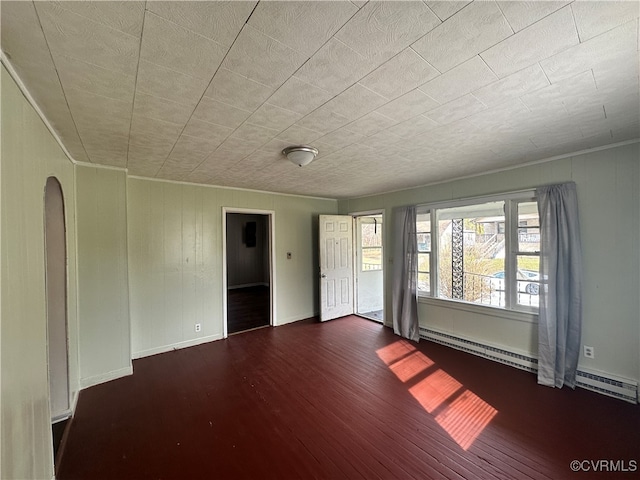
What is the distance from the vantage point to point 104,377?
2947 mm

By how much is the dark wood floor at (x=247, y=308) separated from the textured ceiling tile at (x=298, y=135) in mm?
3506

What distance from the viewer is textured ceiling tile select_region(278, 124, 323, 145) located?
2.05 meters

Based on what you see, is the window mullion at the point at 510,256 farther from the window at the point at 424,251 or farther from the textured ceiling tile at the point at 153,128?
the textured ceiling tile at the point at 153,128

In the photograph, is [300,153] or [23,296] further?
[300,153]

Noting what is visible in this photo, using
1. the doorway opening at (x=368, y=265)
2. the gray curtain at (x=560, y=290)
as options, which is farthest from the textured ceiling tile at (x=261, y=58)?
the doorway opening at (x=368, y=265)

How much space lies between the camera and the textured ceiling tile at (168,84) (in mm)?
1315

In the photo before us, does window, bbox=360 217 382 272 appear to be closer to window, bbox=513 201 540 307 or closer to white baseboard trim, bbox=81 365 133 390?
window, bbox=513 201 540 307

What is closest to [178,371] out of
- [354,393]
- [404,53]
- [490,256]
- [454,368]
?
[354,393]

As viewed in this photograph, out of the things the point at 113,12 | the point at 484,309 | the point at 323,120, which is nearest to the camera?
the point at 113,12

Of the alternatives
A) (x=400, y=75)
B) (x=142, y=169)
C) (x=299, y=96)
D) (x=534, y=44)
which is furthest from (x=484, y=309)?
(x=142, y=169)

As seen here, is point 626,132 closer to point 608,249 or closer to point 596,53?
point 608,249

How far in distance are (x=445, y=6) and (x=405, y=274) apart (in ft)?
12.1

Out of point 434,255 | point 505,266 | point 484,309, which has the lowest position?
point 484,309
